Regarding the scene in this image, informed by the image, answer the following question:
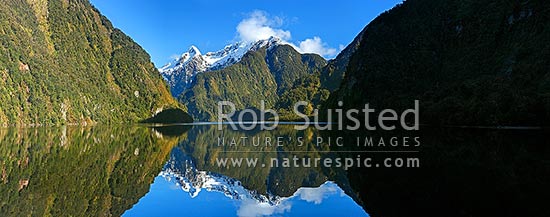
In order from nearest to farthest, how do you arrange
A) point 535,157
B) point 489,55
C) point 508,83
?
point 535,157 → point 508,83 → point 489,55

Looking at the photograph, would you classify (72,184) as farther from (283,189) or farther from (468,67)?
(468,67)

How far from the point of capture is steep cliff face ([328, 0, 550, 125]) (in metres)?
89.8

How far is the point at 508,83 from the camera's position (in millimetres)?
99375

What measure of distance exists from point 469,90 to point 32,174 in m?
107

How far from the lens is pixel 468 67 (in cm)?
14050

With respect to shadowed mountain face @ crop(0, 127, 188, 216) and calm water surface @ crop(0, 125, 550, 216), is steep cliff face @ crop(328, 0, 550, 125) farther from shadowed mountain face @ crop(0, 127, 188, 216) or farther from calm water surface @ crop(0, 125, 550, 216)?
shadowed mountain face @ crop(0, 127, 188, 216)

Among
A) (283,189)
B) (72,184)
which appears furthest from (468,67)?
(72,184)

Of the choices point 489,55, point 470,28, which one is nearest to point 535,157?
point 489,55

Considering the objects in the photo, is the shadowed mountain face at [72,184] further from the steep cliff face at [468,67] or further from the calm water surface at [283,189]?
the steep cliff face at [468,67]

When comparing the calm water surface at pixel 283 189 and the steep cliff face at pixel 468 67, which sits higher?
the steep cliff face at pixel 468 67

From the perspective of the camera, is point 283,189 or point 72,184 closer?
point 283,189

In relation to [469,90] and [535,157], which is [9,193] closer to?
[535,157]

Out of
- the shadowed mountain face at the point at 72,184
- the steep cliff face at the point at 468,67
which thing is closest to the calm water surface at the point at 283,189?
the shadowed mountain face at the point at 72,184

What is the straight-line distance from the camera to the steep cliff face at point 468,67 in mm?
89812
